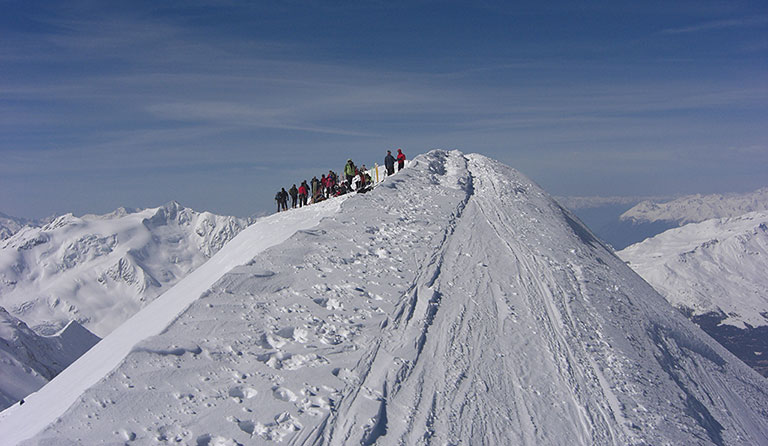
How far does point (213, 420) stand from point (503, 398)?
17.8 ft

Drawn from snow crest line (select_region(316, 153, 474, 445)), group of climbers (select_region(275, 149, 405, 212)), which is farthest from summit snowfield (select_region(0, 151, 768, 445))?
group of climbers (select_region(275, 149, 405, 212))

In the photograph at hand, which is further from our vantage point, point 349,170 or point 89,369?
point 349,170

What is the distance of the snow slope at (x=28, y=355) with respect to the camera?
281 ft

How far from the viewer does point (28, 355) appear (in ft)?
348

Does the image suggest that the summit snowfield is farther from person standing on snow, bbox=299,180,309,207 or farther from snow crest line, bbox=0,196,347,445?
person standing on snow, bbox=299,180,309,207

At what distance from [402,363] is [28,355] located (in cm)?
12608

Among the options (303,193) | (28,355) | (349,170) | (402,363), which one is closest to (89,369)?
(402,363)

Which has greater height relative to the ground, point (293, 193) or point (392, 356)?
point (392, 356)

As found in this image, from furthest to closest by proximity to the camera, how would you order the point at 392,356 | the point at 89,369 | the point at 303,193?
the point at 303,193, the point at 89,369, the point at 392,356

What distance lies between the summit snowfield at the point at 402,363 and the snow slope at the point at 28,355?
3189 inches

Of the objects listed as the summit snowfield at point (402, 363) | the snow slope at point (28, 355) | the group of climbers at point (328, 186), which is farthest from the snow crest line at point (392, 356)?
the snow slope at point (28, 355)

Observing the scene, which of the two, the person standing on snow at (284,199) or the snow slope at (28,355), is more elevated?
the person standing on snow at (284,199)

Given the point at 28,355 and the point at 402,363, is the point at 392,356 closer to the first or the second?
the point at 402,363

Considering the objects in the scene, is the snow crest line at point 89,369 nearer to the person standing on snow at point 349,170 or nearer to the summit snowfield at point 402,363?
the summit snowfield at point 402,363
